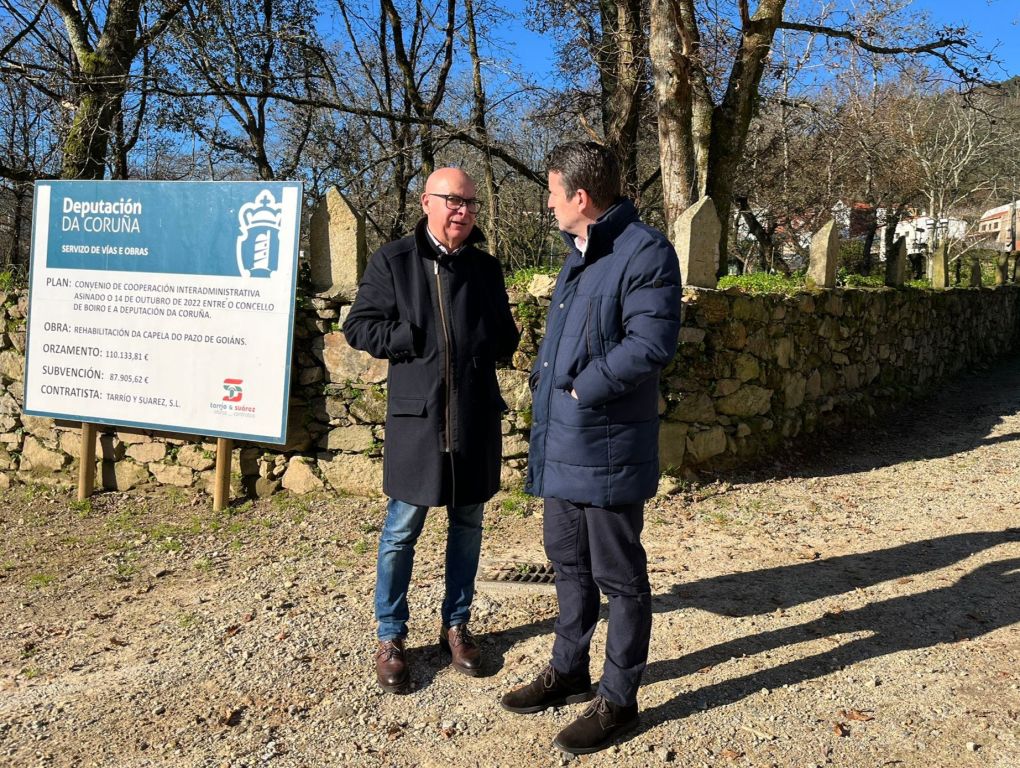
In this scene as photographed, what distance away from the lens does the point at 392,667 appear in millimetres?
3045

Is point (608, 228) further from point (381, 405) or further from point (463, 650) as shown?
point (381, 405)

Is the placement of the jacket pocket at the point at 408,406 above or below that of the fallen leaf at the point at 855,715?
above

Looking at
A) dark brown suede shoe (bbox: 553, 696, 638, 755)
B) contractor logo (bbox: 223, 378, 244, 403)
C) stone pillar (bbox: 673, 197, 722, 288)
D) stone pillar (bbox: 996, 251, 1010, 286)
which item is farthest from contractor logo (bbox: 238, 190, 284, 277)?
stone pillar (bbox: 996, 251, 1010, 286)

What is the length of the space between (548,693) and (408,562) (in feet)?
2.37

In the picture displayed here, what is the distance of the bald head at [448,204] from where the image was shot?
2986mm

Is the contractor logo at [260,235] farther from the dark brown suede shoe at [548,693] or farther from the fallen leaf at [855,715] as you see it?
the fallen leaf at [855,715]

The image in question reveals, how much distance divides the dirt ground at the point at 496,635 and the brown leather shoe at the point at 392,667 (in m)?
0.05

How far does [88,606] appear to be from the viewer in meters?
4.06

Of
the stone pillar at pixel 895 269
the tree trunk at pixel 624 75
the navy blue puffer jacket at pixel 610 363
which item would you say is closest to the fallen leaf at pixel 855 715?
the navy blue puffer jacket at pixel 610 363

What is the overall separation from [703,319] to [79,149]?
6189 mm

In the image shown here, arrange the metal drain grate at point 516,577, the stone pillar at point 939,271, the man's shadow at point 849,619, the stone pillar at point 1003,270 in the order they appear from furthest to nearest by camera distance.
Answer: the stone pillar at point 1003,270 → the stone pillar at point 939,271 → the metal drain grate at point 516,577 → the man's shadow at point 849,619

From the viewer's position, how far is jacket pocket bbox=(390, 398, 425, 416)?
9.68ft

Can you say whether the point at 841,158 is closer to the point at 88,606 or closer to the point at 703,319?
the point at 703,319

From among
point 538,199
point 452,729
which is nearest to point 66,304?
point 452,729
